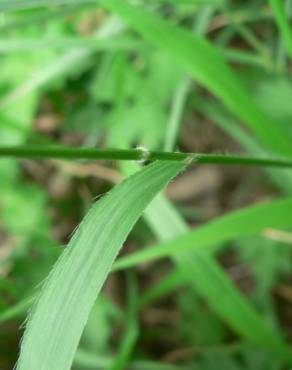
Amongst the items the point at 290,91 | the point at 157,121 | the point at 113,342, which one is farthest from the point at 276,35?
the point at 113,342

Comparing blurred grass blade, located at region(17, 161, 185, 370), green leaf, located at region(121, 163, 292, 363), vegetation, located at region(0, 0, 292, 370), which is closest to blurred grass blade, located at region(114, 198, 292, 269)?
vegetation, located at region(0, 0, 292, 370)

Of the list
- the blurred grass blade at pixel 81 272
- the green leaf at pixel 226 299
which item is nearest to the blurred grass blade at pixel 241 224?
the green leaf at pixel 226 299

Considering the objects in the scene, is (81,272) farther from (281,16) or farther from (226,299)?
(226,299)

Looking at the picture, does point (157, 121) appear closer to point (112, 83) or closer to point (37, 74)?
point (112, 83)

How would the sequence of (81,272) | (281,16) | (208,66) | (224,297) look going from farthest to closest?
(224,297), (208,66), (281,16), (81,272)

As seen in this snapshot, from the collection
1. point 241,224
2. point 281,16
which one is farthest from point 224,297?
point 281,16

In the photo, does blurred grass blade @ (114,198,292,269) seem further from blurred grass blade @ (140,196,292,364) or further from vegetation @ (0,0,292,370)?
blurred grass blade @ (140,196,292,364)
